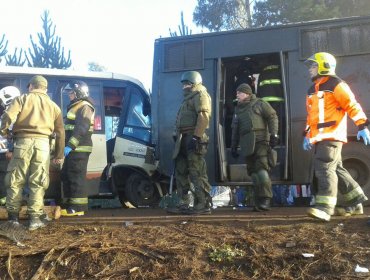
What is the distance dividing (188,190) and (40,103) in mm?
2395

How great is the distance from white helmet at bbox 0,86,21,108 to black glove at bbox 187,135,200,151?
9.98ft

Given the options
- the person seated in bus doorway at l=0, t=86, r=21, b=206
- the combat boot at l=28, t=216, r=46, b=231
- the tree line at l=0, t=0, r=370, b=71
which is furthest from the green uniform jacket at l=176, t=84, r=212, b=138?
the tree line at l=0, t=0, r=370, b=71

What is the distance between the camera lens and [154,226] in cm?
534

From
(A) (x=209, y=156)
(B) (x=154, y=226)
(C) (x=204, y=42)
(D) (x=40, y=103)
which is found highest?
(C) (x=204, y=42)

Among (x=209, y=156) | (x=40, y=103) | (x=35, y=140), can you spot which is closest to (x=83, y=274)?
(x=35, y=140)

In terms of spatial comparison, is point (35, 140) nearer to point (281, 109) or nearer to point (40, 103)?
point (40, 103)

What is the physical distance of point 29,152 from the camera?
223 inches

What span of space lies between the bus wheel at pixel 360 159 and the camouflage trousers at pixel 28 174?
14.4 feet

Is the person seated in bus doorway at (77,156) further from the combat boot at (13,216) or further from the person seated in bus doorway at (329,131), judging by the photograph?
the person seated in bus doorway at (329,131)

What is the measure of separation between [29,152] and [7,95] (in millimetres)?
2142

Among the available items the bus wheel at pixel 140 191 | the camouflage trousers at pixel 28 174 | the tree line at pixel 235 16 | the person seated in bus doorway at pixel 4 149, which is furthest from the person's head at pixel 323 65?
the tree line at pixel 235 16

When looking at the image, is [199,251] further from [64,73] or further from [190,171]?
[64,73]

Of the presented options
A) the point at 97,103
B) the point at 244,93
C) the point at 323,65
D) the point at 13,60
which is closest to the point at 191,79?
the point at 244,93

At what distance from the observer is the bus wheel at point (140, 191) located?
8.85 m
